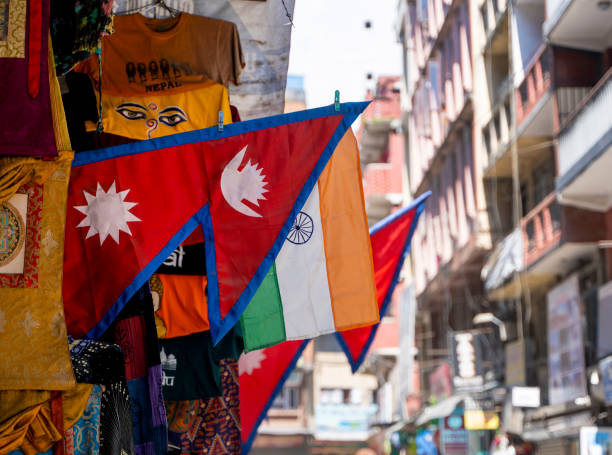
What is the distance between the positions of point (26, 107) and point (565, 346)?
16.8 metres

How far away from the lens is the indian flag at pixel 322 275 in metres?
6.42

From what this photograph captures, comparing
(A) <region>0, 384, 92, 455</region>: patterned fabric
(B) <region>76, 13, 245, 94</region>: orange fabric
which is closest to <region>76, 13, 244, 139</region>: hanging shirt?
(B) <region>76, 13, 245, 94</region>: orange fabric

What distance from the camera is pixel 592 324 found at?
1855 cm

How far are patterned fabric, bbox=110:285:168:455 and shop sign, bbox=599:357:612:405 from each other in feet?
39.6

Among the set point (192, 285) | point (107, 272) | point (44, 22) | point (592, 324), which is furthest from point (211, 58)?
point (592, 324)

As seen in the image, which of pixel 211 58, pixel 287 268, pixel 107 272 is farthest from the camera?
pixel 211 58

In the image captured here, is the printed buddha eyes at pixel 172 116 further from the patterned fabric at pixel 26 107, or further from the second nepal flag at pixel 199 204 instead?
the patterned fabric at pixel 26 107

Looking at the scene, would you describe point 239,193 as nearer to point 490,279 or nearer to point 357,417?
point 490,279

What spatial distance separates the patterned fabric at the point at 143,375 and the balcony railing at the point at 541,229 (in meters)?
15.2

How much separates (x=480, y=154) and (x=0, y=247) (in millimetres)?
22057

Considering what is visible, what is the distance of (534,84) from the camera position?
2173cm

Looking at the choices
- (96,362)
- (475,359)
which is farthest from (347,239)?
(475,359)

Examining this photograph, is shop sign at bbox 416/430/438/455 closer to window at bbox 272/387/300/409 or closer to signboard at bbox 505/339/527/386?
signboard at bbox 505/339/527/386

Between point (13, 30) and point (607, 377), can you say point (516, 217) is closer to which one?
point (607, 377)
